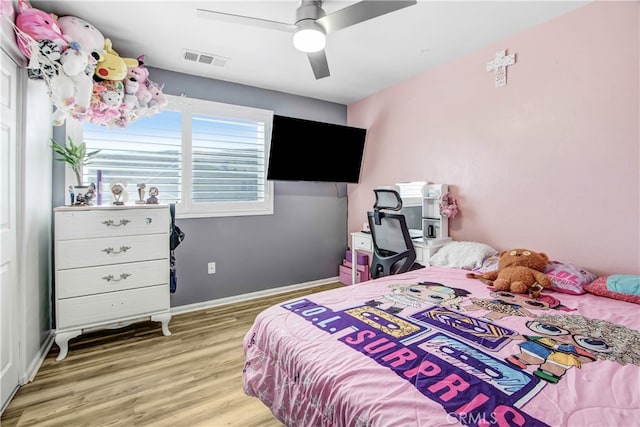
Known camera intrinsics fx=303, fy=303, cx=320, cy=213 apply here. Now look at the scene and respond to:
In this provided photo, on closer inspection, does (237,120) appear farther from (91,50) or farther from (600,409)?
(600,409)

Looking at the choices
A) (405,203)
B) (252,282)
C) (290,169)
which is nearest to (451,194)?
(405,203)

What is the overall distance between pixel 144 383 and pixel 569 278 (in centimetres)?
278

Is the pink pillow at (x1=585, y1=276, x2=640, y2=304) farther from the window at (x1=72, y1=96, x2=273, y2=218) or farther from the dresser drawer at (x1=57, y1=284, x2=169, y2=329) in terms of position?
the dresser drawer at (x1=57, y1=284, x2=169, y2=329)

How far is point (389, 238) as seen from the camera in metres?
2.71

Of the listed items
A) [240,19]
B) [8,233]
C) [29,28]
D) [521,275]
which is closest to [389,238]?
[521,275]

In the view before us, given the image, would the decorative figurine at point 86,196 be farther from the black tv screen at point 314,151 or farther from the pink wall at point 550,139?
the pink wall at point 550,139

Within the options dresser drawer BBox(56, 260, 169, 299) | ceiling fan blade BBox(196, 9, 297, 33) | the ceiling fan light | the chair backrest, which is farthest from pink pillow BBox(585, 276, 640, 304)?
dresser drawer BBox(56, 260, 169, 299)

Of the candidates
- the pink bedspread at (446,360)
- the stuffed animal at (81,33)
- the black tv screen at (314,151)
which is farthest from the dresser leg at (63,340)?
the black tv screen at (314,151)

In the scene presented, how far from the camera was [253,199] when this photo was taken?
3.53 metres

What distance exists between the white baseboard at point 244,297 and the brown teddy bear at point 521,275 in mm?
2250

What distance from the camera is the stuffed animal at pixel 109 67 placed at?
6.95ft

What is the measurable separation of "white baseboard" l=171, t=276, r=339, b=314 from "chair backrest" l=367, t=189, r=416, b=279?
4.57 ft

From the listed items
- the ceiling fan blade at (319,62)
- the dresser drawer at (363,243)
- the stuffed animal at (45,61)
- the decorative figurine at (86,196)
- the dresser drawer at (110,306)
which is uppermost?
the ceiling fan blade at (319,62)

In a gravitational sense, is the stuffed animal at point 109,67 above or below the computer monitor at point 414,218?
above
